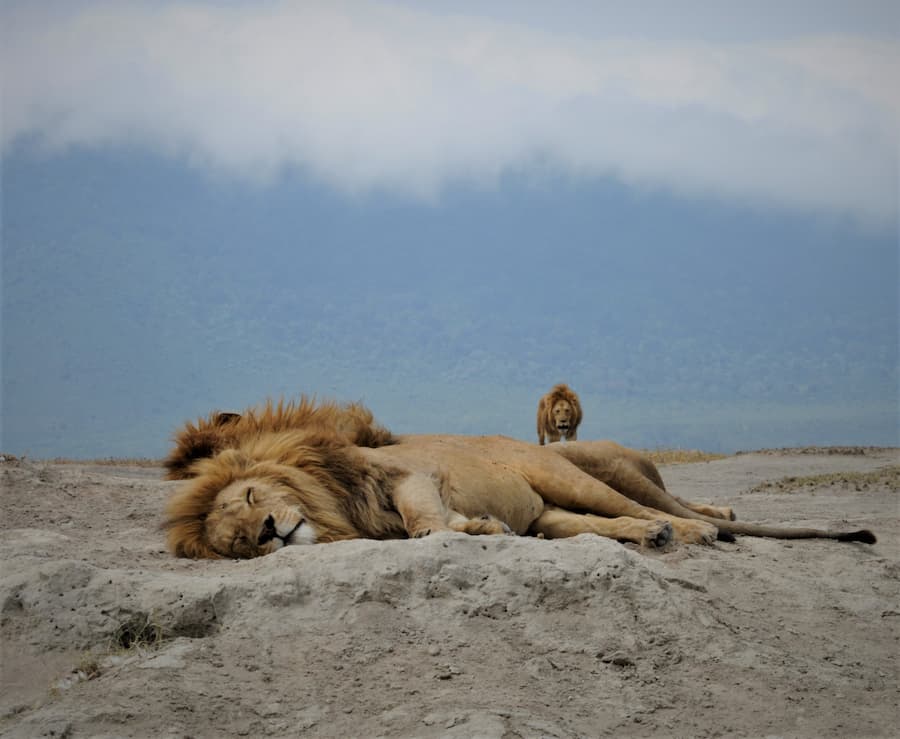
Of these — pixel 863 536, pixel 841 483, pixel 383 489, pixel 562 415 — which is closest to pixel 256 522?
pixel 383 489

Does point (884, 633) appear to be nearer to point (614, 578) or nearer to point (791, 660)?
point (791, 660)

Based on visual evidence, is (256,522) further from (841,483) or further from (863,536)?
(841,483)

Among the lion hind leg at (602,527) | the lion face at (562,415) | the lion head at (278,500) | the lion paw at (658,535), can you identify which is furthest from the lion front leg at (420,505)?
the lion face at (562,415)

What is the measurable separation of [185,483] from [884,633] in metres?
4.15

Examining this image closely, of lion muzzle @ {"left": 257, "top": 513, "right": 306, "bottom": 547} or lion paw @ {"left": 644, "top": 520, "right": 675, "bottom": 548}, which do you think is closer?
lion muzzle @ {"left": 257, "top": 513, "right": 306, "bottom": 547}

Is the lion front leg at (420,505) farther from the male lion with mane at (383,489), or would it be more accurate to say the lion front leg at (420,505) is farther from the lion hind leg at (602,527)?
the lion hind leg at (602,527)

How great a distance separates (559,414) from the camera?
20047 mm

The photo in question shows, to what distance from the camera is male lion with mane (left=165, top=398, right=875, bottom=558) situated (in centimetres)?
604

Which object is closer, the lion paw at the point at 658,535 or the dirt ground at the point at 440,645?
the dirt ground at the point at 440,645

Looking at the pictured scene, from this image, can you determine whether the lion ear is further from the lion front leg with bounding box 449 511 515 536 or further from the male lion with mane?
the lion front leg with bounding box 449 511 515 536

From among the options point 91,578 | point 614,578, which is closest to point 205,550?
point 91,578

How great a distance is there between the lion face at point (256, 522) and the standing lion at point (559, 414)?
14322 mm

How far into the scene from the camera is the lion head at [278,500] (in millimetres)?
5918

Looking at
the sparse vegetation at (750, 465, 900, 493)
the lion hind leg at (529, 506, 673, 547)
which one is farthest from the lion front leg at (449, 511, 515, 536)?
the sparse vegetation at (750, 465, 900, 493)
